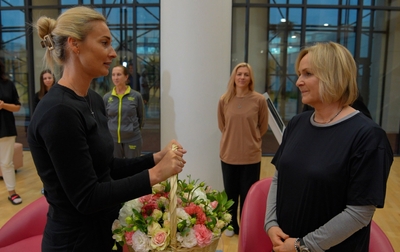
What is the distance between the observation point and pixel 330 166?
4.65 feet

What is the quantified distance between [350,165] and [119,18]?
744 cm

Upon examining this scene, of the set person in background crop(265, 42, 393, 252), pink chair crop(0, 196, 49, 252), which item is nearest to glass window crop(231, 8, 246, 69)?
pink chair crop(0, 196, 49, 252)

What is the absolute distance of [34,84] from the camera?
777cm

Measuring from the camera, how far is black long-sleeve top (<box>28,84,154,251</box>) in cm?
111

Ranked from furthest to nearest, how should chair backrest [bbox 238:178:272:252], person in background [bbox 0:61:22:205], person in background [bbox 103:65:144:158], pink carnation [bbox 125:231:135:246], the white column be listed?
person in background [bbox 103:65:144:158] → person in background [bbox 0:61:22:205] → the white column → chair backrest [bbox 238:178:272:252] → pink carnation [bbox 125:231:135:246]

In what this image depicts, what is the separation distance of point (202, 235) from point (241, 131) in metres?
Answer: 2.24

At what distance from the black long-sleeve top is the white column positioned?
231 centimetres

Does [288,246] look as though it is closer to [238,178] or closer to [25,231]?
[25,231]

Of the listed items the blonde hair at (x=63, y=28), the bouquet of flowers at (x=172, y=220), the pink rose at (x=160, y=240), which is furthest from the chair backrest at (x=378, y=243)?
the blonde hair at (x=63, y=28)

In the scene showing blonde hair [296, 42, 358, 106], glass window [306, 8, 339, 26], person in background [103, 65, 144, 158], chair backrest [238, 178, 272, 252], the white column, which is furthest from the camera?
glass window [306, 8, 339, 26]

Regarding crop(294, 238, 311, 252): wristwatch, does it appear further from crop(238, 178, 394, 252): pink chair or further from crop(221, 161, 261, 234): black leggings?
crop(221, 161, 261, 234): black leggings

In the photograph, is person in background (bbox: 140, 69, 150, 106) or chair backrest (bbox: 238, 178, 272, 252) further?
person in background (bbox: 140, 69, 150, 106)

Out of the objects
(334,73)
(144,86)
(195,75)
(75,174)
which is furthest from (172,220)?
(144,86)

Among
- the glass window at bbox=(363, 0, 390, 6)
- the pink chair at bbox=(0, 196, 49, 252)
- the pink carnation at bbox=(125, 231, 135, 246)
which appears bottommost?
the pink chair at bbox=(0, 196, 49, 252)
